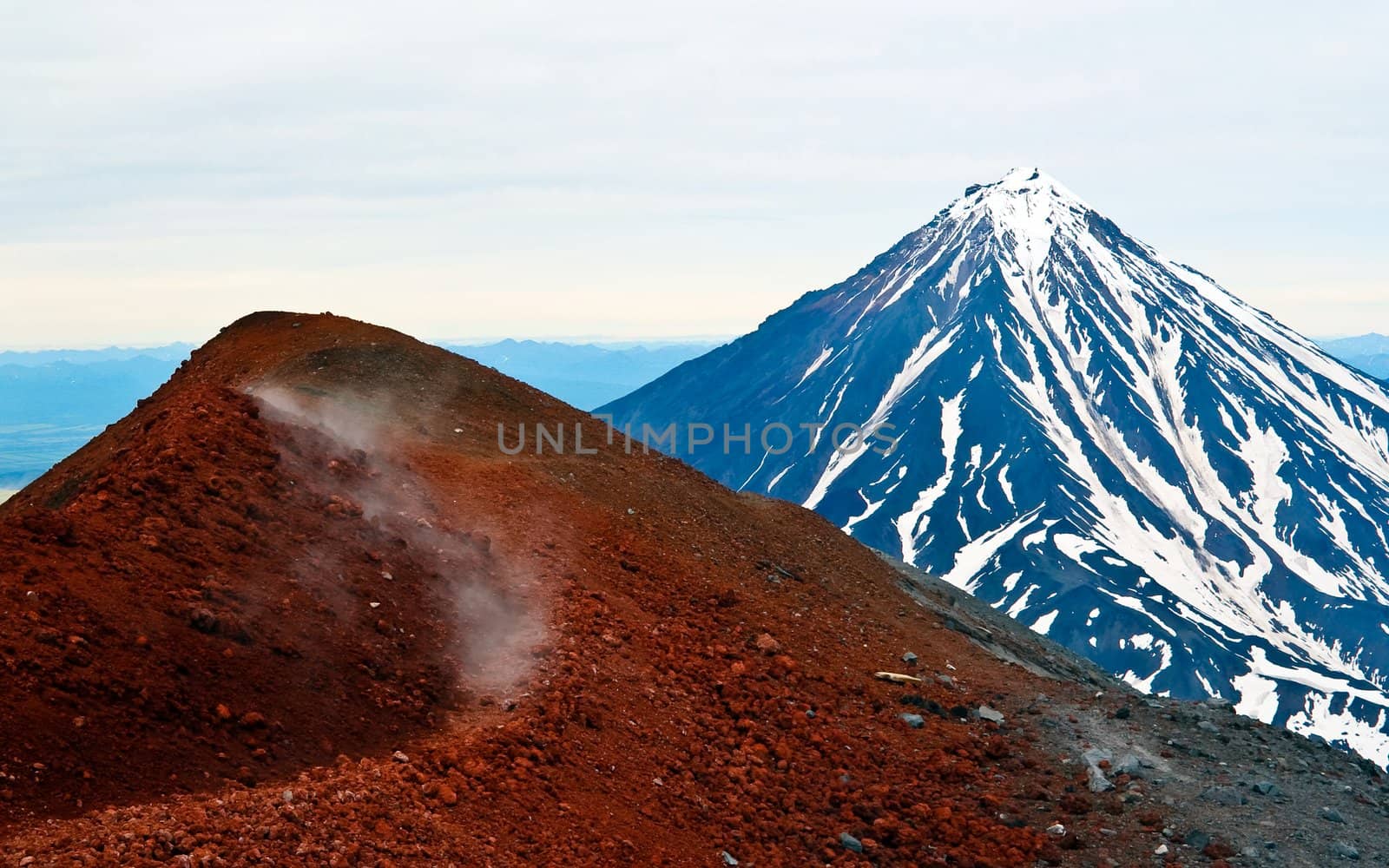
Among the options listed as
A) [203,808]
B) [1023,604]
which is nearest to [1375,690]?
[1023,604]

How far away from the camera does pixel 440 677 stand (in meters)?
15.5

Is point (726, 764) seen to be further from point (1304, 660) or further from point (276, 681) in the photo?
point (1304, 660)

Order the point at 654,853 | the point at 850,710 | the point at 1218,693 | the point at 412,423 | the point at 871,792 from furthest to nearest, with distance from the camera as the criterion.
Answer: the point at 1218,693, the point at 412,423, the point at 850,710, the point at 871,792, the point at 654,853

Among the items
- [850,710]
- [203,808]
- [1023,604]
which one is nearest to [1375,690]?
[1023,604]

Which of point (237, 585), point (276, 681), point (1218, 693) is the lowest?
point (1218, 693)

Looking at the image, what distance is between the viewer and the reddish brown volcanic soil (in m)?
11.5

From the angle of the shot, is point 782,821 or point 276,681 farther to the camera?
point 782,821

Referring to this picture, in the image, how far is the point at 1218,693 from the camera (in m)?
154

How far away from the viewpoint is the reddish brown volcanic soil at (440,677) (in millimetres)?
11516

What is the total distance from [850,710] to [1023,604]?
164915 millimetres

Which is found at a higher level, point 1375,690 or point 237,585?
point 237,585

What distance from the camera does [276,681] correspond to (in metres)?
13.7

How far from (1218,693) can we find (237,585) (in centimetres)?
16335

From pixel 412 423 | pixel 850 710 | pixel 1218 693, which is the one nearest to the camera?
pixel 850 710
